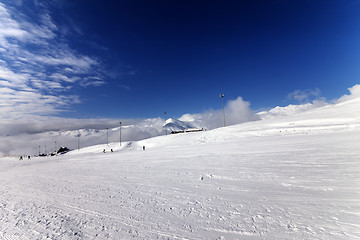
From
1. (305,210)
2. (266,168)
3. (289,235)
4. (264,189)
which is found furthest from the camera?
(266,168)

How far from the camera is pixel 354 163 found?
27.1ft

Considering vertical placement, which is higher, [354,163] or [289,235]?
[354,163]

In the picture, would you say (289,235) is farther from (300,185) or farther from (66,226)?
(66,226)

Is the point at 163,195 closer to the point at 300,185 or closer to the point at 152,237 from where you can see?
the point at 152,237

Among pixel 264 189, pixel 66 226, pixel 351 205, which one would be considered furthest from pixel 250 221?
pixel 66 226

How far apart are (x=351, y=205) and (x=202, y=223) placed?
449 centimetres

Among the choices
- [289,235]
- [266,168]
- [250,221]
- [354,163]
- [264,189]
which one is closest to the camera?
[289,235]

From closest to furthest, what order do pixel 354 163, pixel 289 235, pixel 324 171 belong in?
pixel 289 235 → pixel 324 171 → pixel 354 163

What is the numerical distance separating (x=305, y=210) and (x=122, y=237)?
5.15 meters

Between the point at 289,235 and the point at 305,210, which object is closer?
the point at 289,235

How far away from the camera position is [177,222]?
4598 mm

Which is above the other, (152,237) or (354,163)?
(354,163)

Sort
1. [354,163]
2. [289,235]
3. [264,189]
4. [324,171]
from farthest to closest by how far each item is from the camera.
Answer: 1. [354,163]
2. [324,171]
3. [264,189]
4. [289,235]

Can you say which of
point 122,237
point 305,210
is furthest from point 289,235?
point 122,237
